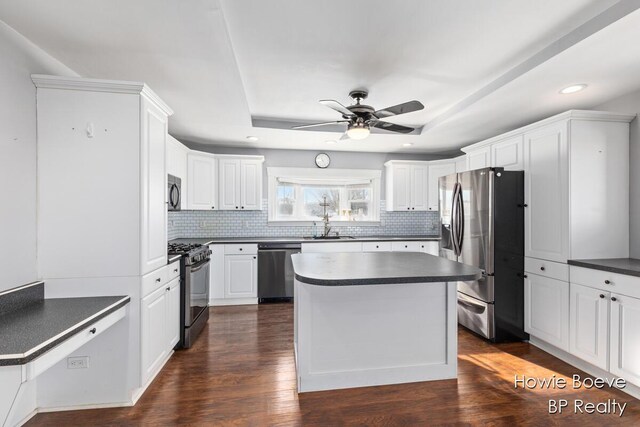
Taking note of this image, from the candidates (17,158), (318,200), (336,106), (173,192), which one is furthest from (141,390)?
(318,200)

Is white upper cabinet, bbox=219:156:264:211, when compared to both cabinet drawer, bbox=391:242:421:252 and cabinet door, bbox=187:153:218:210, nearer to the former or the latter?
cabinet door, bbox=187:153:218:210

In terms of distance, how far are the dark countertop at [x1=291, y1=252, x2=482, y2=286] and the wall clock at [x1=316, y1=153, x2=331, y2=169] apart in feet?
8.91

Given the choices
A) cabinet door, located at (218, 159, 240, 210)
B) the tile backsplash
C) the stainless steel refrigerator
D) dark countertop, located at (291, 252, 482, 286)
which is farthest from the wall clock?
dark countertop, located at (291, 252, 482, 286)

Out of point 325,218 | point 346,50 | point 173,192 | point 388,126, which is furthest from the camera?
point 325,218

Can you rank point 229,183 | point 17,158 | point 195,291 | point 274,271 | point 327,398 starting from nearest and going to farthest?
point 17,158
point 327,398
point 195,291
point 274,271
point 229,183

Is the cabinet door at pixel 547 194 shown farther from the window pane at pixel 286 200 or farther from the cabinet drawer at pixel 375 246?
the window pane at pixel 286 200

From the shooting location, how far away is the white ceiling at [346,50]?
1690 millimetres

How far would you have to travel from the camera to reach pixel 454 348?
2.32 m

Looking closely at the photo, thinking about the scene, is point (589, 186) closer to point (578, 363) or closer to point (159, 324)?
point (578, 363)

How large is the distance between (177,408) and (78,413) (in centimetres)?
63

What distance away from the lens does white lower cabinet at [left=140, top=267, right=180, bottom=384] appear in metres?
2.12

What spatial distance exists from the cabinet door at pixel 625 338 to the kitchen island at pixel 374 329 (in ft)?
3.75

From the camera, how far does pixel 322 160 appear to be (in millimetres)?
5070

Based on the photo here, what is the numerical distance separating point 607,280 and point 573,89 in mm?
1618
